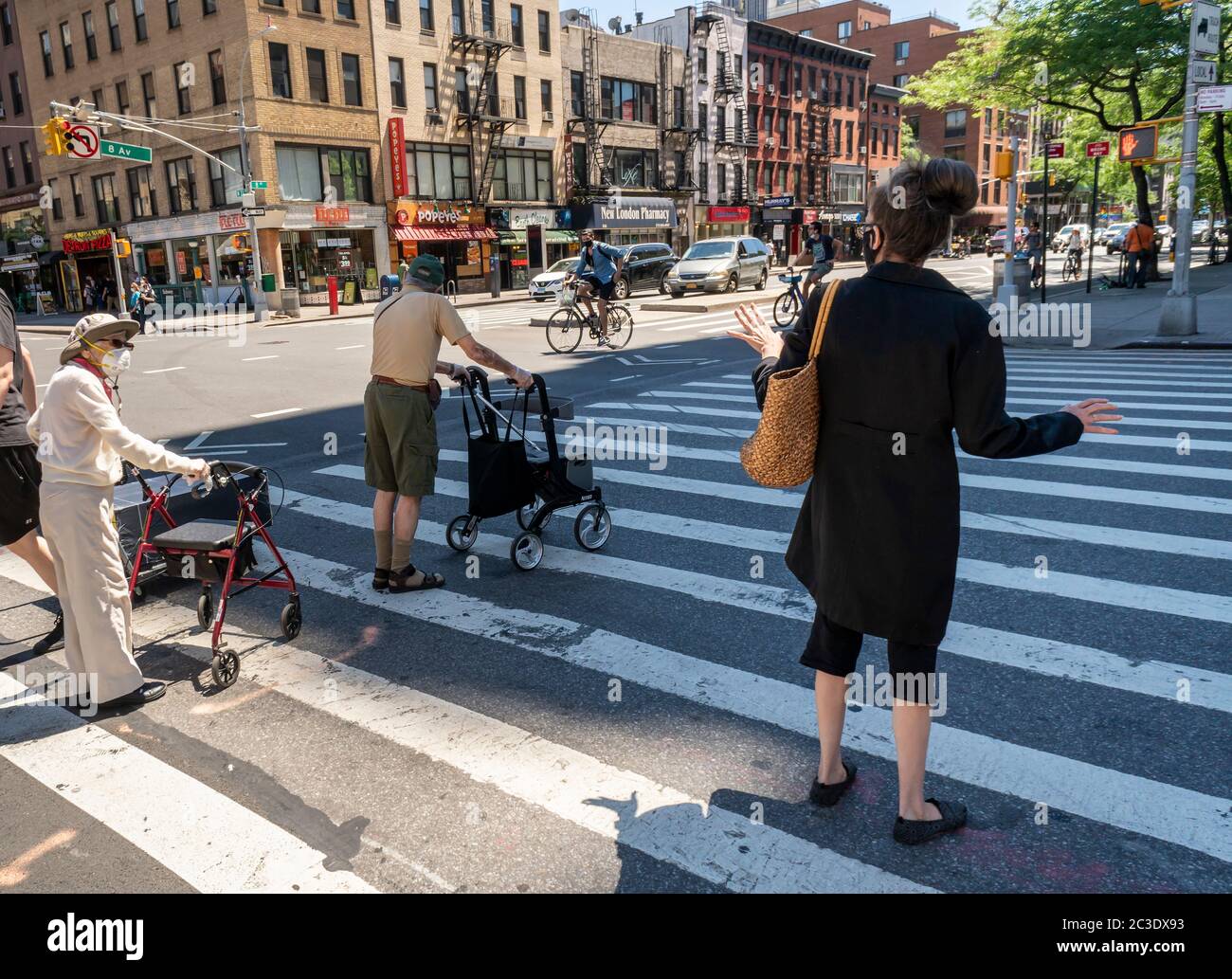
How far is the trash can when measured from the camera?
3447 cm

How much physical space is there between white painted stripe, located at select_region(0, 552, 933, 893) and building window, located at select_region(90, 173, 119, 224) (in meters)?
49.1

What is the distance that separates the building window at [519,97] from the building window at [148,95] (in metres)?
16.8

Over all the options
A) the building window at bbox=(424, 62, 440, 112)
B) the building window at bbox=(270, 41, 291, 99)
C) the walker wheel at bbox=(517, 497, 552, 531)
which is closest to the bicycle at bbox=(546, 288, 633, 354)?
the walker wheel at bbox=(517, 497, 552, 531)

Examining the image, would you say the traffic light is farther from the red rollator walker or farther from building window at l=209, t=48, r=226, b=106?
the red rollator walker

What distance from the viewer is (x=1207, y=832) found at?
337 cm

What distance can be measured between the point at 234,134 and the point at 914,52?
73.8 m

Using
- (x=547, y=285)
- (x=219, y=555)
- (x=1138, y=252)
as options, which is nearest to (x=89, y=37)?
(x=547, y=285)

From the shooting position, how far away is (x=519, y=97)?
4875 centimetres

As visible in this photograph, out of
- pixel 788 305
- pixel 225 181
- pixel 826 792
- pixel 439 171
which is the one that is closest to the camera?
pixel 826 792

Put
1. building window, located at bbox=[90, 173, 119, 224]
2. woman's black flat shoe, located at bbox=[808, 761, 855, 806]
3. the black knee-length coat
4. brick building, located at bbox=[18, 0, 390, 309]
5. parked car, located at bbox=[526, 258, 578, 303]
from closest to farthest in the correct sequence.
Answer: the black knee-length coat → woman's black flat shoe, located at bbox=[808, 761, 855, 806] → parked car, located at bbox=[526, 258, 578, 303] → brick building, located at bbox=[18, 0, 390, 309] → building window, located at bbox=[90, 173, 119, 224]

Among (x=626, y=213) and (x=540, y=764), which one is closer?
(x=540, y=764)

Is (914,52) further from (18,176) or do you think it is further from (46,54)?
(18,176)
